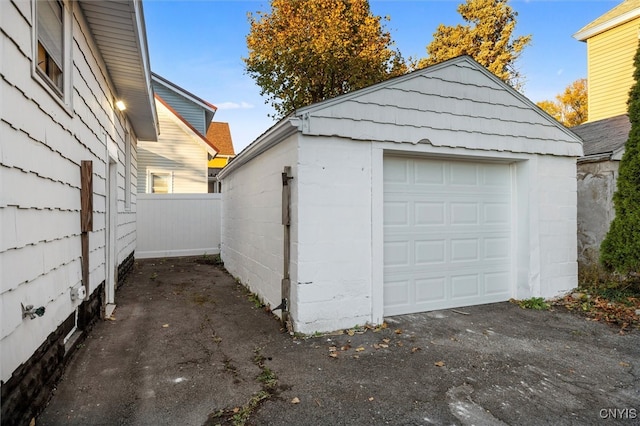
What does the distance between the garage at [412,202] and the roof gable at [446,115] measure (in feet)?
0.05

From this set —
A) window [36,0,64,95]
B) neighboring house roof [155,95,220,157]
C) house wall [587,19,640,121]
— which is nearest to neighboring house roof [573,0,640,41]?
house wall [587,19,640,121]

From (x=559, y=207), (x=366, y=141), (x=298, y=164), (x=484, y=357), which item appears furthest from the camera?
(x=559, y=207)

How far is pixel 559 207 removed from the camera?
5543 mm

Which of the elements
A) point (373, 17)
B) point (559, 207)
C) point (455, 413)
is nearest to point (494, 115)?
point (559, 207)

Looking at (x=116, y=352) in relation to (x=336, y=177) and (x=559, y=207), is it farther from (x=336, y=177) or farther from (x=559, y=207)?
(x=559, y=207)

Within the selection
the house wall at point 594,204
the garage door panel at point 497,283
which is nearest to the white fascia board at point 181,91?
the house wall at point 594,204

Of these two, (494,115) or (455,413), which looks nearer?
(455,413)

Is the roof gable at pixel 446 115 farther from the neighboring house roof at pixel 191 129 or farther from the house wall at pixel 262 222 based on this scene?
the neighboring house roof at pixel 191 129

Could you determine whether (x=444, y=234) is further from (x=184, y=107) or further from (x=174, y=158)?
(x=184, y=107)

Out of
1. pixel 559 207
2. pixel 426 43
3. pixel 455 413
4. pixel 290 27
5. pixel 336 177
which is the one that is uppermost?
pixel 426 43

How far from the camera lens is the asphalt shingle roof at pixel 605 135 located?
666 centimetres

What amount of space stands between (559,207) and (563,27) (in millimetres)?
10849

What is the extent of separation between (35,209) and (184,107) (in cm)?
1433

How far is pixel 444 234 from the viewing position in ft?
16.6
